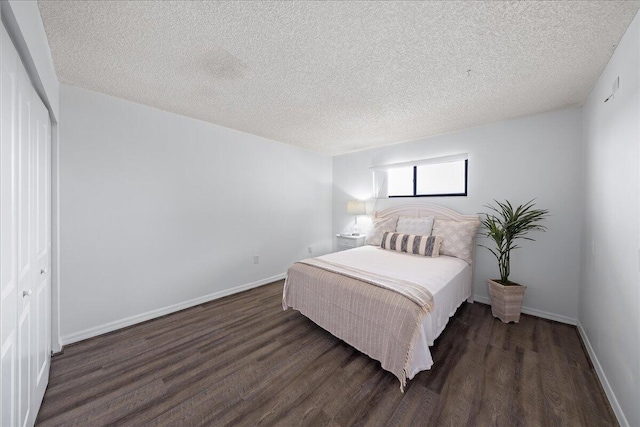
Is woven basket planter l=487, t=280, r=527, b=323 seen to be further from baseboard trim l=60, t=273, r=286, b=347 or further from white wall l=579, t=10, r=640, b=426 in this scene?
baseboard trim l=60, t=273, r=286, b=347

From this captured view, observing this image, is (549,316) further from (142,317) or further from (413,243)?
Answer: (142,317)

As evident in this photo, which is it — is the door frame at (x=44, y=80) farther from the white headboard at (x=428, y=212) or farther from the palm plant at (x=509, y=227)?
the white headboard at (x=428, y=212)

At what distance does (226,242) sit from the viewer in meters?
3.28

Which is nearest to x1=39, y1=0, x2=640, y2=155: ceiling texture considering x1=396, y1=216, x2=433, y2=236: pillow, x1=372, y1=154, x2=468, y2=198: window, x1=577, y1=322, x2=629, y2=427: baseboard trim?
x1=372, y1=154, x2=468, y2=198: window

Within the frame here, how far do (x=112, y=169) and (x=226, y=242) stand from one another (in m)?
1.48

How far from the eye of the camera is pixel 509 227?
260 cm

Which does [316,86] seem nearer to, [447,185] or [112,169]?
[112,169]

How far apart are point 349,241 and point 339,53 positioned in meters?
2.99

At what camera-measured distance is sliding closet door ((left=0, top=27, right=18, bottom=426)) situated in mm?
858

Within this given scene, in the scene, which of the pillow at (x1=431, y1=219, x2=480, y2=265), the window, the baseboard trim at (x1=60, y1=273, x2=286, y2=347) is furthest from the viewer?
the window

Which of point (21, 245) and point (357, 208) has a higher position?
point (357, 208)

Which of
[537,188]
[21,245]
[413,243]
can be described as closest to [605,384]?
[413,243]

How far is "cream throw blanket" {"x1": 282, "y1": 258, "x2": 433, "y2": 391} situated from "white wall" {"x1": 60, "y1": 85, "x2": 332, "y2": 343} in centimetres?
139

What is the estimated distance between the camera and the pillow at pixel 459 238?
287 cm
